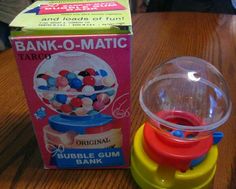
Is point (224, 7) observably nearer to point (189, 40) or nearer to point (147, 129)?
point (189, 40)

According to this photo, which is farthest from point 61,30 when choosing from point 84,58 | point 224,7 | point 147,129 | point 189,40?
point 224,7

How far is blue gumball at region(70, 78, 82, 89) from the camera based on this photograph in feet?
1.24

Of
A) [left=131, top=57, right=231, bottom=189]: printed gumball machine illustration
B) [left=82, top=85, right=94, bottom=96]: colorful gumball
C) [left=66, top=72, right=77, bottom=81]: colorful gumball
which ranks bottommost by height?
[left=131, top=57, right=231, bottom=189]: printed gumball machine illustration

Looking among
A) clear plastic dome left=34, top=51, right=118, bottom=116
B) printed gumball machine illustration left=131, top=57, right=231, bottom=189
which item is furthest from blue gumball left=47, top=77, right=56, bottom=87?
printed gumball machine illustration left=131, top=57, right=231, bottom=189

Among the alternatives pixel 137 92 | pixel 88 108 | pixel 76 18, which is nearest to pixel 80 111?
pixel 88 108

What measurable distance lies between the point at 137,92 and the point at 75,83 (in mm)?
252

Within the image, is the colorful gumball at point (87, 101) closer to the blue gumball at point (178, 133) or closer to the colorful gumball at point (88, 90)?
the colorful gumball at point (88, 90)

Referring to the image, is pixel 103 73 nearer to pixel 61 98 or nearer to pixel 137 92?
pixel 61 98

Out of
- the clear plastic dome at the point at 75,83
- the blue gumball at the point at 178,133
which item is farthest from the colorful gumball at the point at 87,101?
the blue gumball at the point at 178,133

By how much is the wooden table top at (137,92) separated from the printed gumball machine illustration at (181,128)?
53 mm

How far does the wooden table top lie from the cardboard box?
0.03 m

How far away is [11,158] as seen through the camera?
0.48 meters

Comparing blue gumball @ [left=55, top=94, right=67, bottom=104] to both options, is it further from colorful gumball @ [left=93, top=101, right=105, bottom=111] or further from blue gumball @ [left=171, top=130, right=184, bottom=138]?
blue gumball @ [left=171, top=130, right=184, bottom=138]

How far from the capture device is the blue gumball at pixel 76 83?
1.24 feet
